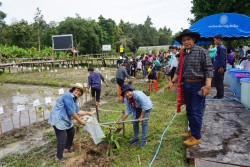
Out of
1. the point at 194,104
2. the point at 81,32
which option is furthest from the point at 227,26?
the point at 81,32

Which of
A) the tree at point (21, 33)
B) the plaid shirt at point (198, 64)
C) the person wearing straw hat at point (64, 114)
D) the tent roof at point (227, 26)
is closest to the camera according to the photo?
the plaid shirt at point (198, 64)

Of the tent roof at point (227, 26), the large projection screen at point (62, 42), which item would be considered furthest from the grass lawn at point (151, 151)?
the large projection screen at point (62, 42)

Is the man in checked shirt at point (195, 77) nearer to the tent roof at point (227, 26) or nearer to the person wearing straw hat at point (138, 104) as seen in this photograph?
the person wearing straw hat at point (138, 104)

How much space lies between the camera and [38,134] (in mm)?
6262

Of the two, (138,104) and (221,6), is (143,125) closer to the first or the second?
(138,104)

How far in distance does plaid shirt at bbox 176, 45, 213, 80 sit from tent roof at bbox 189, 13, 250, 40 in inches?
185

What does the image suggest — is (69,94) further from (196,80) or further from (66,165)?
(196,80)

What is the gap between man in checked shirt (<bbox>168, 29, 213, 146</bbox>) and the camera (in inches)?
145

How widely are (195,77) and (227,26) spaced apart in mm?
5141

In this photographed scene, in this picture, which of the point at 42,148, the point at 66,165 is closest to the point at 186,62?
the point at 66,165

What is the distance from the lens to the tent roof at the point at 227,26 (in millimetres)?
7898

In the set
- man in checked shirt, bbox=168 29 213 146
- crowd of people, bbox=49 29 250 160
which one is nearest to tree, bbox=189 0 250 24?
crowd of people, bbox=49 29 250 160

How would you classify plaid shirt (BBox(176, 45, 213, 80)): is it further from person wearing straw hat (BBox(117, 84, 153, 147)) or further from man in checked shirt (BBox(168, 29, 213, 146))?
person wearing straw hat (BBox(117, 84, 153, 147))

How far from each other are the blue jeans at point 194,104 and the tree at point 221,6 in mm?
11601
